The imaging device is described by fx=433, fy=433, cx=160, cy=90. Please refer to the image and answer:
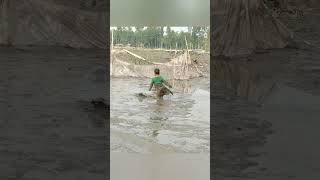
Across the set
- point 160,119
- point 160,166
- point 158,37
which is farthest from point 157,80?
point 160,166

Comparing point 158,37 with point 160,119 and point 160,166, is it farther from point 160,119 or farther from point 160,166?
point 160,166

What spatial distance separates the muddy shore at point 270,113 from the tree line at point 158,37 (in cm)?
589

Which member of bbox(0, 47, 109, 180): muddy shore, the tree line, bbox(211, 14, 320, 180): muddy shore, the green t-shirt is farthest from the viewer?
the tree line

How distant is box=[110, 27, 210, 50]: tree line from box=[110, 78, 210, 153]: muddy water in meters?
0.98

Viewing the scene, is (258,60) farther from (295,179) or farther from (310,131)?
(295,179)

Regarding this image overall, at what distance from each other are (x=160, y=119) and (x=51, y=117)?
15.2 ft

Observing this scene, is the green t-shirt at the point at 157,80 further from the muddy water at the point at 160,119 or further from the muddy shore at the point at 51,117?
the muddy shore at the point at 51,117

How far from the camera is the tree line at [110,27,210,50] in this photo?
9484 millimetres

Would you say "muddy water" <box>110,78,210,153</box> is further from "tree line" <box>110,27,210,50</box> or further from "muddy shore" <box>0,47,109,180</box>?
"muddy shore" <box>0,47,109,180</box>

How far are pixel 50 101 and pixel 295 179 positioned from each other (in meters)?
2.15

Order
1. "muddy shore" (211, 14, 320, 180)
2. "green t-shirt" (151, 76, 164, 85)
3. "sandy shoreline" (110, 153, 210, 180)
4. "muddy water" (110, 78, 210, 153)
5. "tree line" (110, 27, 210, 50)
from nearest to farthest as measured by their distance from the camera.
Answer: "muddy shore" (211, 14, 320, 180) < "sandy shoreline" (110, 153, 210, 180) < "muddy water" (110, 78, 210, 153) < "green t-shirt" (151, 76, 164, 85) < "tree line" (110, 27, 210, 50)

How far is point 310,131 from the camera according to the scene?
11.4ft

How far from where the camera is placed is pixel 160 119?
8281 millimetres

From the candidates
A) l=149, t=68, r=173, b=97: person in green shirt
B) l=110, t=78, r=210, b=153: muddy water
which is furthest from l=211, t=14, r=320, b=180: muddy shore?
l=149, t=68, r=173, b=97: person in green shirt
